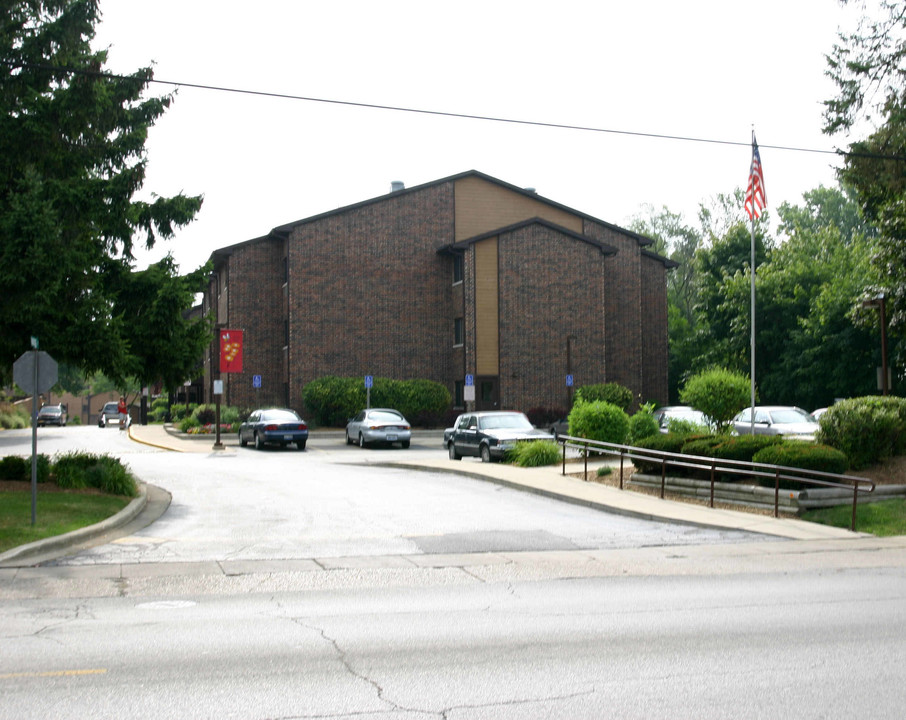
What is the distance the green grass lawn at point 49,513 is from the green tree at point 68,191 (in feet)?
8.60

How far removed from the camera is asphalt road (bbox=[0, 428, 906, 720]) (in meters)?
5.77

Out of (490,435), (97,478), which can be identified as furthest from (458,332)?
(97,478)

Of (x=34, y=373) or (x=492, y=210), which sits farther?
(x=492, y=210)

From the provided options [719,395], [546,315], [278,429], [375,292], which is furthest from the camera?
[375,292]

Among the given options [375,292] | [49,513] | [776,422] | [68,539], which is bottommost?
[68,539]

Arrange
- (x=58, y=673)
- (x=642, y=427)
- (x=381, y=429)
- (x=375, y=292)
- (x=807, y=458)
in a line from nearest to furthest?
(x=58, y=673) < (x=807, y=458) < (x=642, y=427) < (x=381, y=429) < (x=375, y=292)

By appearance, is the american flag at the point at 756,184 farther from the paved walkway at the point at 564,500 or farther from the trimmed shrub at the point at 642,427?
the paved walkway at the point at 564,500

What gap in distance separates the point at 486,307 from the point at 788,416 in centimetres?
1988

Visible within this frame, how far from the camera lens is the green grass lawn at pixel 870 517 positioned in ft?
48.0

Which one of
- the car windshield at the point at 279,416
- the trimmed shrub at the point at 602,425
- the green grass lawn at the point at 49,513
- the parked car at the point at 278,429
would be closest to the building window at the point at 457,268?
the car windshield at the point at 279,416

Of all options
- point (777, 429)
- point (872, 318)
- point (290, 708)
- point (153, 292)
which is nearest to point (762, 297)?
point (872, 318)

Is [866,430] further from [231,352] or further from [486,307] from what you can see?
[231,352]

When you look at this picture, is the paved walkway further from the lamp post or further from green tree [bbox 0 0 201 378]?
the lamp post

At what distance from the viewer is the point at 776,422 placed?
2730cm
